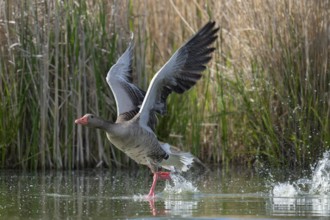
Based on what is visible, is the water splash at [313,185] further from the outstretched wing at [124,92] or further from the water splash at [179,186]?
the outstretched wing at [124,92]

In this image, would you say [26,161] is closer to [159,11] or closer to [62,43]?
[62,43]

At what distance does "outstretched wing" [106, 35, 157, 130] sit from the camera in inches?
412

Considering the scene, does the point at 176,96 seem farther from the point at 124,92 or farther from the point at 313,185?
the point at 313,185

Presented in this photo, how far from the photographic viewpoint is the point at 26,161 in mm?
12016

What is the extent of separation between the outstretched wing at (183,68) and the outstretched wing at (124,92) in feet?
1.61

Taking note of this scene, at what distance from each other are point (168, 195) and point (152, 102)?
1028 mm

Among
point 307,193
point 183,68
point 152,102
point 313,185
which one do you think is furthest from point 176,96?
point 307,193

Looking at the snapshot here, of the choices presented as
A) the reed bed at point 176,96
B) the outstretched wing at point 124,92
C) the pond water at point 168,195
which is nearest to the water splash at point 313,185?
the pond water at point 168,195

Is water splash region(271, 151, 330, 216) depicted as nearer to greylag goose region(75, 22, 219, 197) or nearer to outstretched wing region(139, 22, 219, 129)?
greylag goose region(75, 22, 219, 197)

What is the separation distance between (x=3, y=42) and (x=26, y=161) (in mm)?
1608

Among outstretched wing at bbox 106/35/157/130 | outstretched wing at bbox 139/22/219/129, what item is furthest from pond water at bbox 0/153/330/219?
outstretched wing at bbox 139/22/219/129

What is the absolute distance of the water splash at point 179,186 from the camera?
10094 millimetres

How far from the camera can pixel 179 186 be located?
10.2 m

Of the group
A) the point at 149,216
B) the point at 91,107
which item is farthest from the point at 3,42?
the point at 149,216
